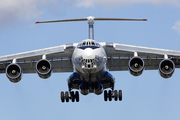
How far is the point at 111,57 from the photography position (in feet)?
84.0

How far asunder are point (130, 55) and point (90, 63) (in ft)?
14.3

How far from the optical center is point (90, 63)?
71.1ft

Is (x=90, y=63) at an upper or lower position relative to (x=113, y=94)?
upper

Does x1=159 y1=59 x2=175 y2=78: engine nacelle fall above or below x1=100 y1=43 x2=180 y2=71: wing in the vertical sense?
below

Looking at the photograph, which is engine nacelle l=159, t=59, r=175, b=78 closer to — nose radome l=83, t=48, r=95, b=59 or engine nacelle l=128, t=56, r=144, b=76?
engine nacelle l=128, t=56, r=144, b=76

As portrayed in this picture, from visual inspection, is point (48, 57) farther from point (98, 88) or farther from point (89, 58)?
point (89, 58)

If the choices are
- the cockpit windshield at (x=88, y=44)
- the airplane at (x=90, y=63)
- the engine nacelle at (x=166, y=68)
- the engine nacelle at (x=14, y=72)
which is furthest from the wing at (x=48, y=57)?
the engine nacelle at (x=166, y=68)

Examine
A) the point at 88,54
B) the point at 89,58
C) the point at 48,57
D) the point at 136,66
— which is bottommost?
the point at 136,66

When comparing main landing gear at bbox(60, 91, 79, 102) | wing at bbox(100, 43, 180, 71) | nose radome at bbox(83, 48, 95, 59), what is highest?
wing at bbox(100, 43, 180, 71)

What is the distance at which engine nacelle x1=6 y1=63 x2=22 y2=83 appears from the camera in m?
23.4

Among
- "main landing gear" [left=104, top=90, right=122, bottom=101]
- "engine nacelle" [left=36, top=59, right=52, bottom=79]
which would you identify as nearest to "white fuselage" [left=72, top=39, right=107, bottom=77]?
"engine nacelle" [left=36, top=59, right=52, bottom=79]

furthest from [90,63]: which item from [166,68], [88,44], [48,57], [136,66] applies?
[48,57]

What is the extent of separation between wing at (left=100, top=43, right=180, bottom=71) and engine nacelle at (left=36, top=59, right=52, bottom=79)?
3.09 metres

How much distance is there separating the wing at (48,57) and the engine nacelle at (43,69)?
0.99m
